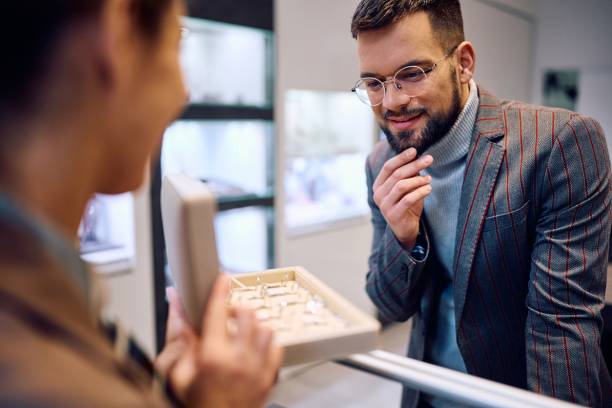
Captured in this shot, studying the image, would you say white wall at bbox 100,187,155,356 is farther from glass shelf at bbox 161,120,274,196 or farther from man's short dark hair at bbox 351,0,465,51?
man's short dark hair at bbox 351,0,465,51

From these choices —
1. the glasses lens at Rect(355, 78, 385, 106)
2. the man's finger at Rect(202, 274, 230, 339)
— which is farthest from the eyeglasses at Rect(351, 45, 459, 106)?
the man's finger at Rect(202, 274, 230, 339)

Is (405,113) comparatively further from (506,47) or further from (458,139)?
(506,47)

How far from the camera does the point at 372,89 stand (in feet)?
3.04

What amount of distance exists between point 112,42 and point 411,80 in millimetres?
661

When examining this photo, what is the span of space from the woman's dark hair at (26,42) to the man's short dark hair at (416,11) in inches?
25.3

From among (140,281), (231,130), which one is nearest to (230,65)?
(231,130)

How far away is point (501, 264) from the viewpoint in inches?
35.0

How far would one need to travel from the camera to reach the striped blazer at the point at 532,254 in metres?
0.82

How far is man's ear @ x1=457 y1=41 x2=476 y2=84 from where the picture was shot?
983 mm

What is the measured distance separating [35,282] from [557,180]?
2.63ft

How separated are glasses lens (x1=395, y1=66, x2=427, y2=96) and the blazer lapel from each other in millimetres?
132

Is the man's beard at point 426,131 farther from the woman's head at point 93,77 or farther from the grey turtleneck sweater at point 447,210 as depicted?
the woman's head at point 93,77

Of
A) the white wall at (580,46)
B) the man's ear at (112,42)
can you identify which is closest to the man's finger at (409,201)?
the man's ear at (112,42)

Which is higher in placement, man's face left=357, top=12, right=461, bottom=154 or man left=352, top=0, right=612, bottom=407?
man's face left=357, top=12, right=461, bottom=154
